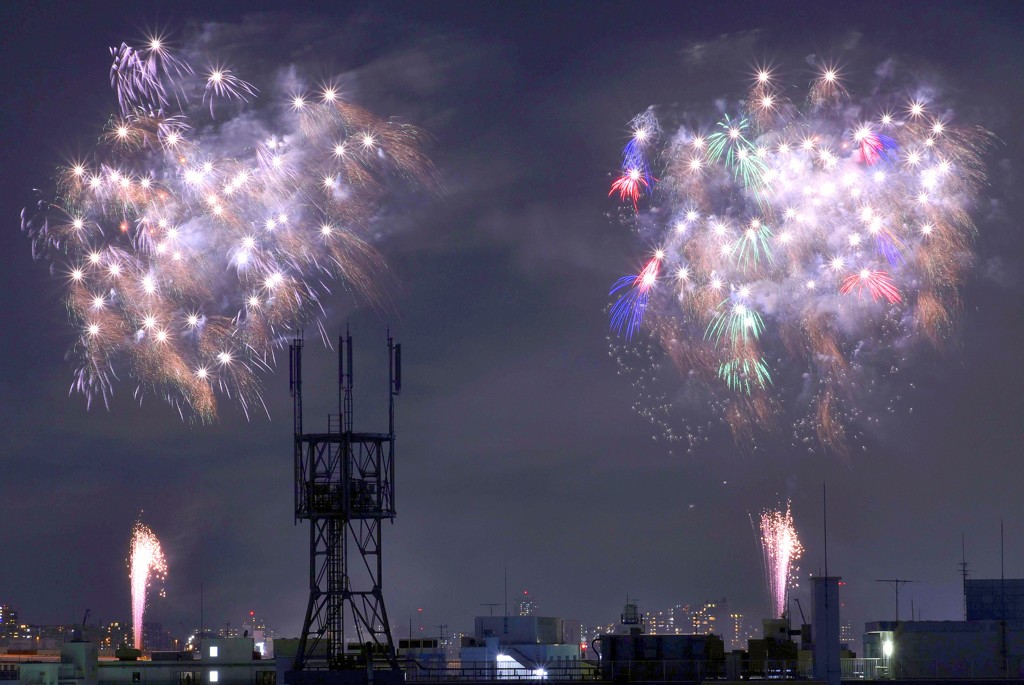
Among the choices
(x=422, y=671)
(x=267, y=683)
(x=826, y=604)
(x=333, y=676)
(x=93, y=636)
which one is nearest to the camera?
(x=826, y=604)

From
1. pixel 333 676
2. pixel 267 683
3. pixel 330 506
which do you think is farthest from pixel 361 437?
pixel 267 683

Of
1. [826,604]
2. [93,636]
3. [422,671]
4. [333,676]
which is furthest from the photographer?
[93,636]

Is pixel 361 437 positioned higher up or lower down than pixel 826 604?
higher up

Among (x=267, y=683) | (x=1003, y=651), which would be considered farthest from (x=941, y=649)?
(x=267, y=683)

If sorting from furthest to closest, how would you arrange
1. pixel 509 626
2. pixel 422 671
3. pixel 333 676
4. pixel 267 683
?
pixel 509 626 < pixel 267 683 < pixel 422 671 < pixel 333 676

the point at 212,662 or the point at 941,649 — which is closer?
the point at 941,649

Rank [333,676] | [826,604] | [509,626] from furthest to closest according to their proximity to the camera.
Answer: [509,626] → [333,676] → [826,604]

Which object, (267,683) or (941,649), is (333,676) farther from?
(941,649)

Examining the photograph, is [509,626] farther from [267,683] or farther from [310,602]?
[310,602]

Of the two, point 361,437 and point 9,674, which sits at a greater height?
point 361,437
